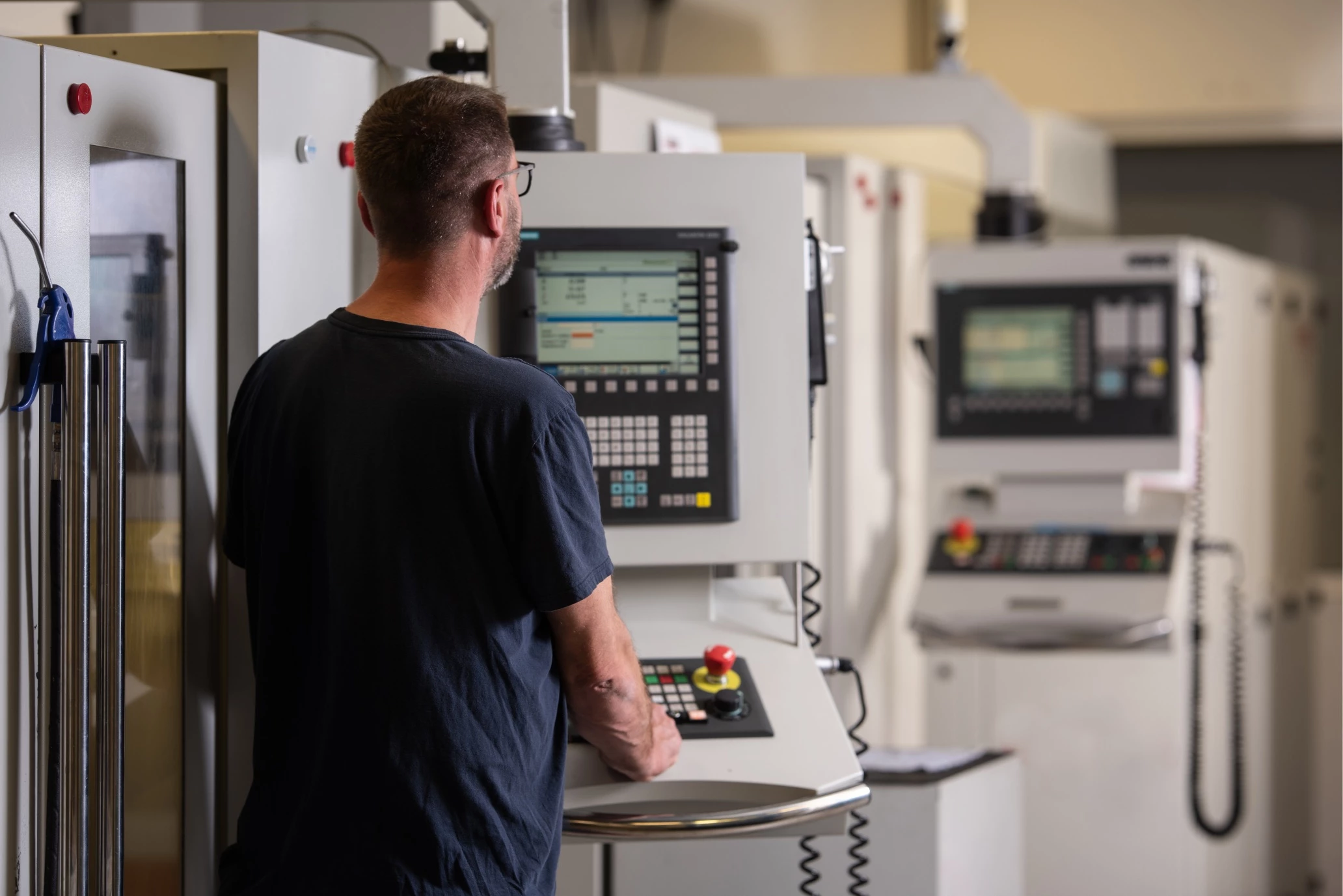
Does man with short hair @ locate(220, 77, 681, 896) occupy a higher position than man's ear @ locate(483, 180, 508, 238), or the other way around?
man's ear @ locate(483, 180, 508, 238)

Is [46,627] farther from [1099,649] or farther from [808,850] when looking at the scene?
[1099,649]

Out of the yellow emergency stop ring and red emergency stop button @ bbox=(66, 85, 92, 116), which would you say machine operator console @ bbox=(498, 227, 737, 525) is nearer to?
the yellow emergency stop ring

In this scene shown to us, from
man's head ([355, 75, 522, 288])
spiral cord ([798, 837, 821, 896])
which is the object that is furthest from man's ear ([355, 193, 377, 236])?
spiral cord ([798, 837, 821, 896])

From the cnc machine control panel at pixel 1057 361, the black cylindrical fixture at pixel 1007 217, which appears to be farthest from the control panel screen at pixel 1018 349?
the black cylindrical fixture at pixel 1007 217

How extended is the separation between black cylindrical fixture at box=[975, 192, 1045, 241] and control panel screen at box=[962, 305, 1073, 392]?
0.57ft

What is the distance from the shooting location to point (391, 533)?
1394mm

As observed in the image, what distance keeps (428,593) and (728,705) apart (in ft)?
1.68

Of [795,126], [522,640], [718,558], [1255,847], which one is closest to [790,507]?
[718,558]

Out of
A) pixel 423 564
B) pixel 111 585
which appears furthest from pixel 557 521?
pixel 111 585

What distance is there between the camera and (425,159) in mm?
1425

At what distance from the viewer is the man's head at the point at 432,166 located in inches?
56.3

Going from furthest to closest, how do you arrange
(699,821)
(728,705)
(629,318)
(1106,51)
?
1. (1106,51)
2. (629,318)
3. (728,705)
4. (699,821)

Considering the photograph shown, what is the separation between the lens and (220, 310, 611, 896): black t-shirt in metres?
1.37

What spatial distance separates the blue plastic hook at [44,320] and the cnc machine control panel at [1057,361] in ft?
7.34
